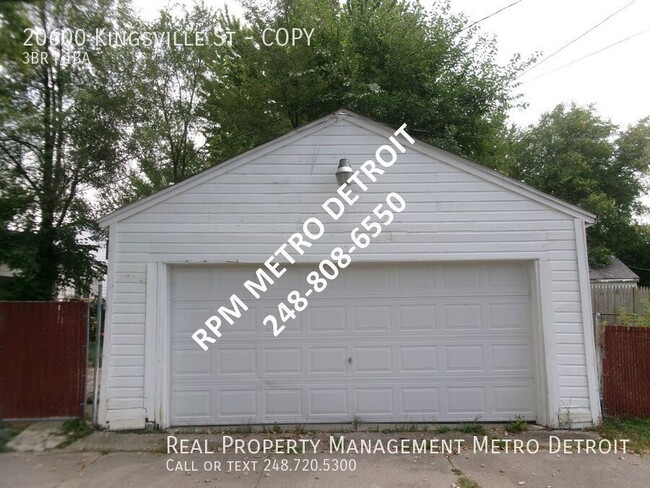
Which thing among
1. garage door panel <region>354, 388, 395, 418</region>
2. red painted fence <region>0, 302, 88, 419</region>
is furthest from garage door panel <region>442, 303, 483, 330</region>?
red painted fence <region>0, 302, 88, 419</region>

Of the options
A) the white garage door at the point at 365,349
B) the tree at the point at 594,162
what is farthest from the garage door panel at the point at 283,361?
the tree at the point at 594,162

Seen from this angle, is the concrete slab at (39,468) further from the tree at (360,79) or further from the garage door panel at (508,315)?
the tree at (360,79)

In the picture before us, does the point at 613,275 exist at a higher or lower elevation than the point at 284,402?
higher

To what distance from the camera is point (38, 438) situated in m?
5.56

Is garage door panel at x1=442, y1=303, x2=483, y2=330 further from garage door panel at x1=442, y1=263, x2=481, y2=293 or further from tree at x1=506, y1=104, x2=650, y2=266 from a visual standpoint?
tree at x1=506, y1=104, x2=650, y2=266

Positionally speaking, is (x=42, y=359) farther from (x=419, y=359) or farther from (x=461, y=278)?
(x=461, y=278)

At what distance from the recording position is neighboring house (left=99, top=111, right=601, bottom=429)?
6.09m

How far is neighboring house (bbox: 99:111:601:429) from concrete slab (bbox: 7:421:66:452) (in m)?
1.34

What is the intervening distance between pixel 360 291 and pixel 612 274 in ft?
73.9

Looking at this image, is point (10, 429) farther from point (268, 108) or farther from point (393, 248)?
point (268, 108)

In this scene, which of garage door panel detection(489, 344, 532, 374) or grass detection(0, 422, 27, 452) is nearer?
grass detection(0, 422, 27, 452)

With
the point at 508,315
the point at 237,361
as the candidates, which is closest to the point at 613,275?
the point at 508,315

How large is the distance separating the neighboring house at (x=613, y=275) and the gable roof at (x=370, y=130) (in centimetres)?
1910

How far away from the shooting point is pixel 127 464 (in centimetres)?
492
